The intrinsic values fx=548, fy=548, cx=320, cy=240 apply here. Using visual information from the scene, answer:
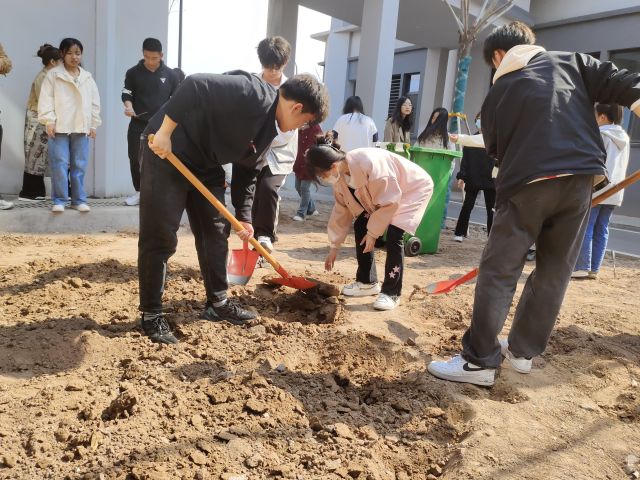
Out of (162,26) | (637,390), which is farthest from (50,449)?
(162,26)

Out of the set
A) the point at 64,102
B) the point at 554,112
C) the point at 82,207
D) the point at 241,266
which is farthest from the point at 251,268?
the point at 64,102

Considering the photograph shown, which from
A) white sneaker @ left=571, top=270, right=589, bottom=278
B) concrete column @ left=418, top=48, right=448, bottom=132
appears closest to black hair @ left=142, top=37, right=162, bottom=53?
white sneaker @ left=571, top=270, right=589, bottom=278

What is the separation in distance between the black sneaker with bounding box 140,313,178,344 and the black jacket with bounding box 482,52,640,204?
1870mm

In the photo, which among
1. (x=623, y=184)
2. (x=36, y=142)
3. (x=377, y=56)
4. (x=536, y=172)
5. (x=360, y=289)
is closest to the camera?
(x=536, y=172)

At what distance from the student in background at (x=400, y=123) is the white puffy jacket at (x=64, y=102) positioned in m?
3.55

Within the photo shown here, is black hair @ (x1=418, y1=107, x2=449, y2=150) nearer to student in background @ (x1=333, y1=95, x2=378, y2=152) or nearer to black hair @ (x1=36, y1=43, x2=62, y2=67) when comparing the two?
student in background @ (x1=333, y1=95, x2=378, y2=152)

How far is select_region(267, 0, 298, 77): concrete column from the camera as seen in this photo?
32.4 feet

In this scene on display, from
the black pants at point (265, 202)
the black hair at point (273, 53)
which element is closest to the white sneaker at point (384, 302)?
the black pants at point (265, 202)

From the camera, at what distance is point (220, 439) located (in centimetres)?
207

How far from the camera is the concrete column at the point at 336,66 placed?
54.0ft

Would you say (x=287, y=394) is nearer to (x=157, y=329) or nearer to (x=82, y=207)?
(x=157, y=329)

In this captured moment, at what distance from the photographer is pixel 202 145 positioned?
2875 mm

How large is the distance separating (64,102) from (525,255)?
461cm

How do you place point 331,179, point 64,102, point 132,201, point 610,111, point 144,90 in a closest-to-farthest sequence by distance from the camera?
point 331,179
point 610,111
point 64,102
point 144,90
point 132,201
